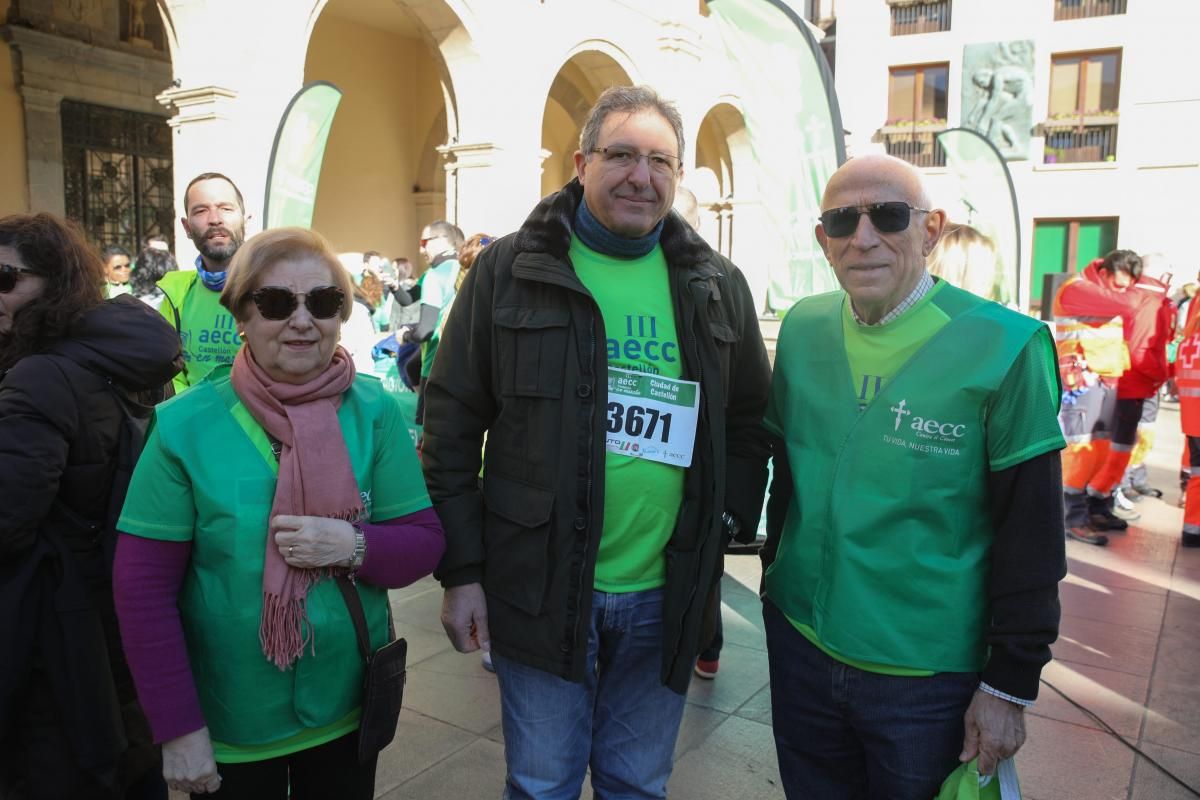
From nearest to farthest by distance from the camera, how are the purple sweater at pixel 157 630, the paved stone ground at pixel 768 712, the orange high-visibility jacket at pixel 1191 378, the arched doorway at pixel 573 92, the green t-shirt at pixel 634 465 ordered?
the purple sweater at pixel 157 630 < the green t-shirt at pixel 634 465 < the paved stone ground at pixel 768 712 < the orange high-visibility jacket at pixel 1191 378 < the arched doorway at pixel 573 92

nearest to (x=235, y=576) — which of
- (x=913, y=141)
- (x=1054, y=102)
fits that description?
(x=913, y=141)

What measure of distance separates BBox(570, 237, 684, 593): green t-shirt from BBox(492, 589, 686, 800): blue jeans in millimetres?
72

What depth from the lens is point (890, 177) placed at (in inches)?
73.4

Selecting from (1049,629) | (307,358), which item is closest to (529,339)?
(307,358)

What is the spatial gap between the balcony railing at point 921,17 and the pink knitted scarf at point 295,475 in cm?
2703

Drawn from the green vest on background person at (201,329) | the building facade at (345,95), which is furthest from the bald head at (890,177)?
the building facade at (345,95)

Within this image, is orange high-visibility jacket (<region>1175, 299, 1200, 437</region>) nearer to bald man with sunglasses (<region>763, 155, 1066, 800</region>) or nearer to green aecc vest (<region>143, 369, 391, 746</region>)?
bald man with sunglasses (<region>763, 155, 1066, 800</region>)

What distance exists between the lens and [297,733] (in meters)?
1.82

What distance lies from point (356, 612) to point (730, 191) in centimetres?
1849

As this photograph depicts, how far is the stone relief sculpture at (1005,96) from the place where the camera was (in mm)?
23500

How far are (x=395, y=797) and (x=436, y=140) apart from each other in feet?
52.5

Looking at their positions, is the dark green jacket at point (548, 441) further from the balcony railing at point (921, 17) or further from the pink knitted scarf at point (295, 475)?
the balcony railing at point (921, 17)

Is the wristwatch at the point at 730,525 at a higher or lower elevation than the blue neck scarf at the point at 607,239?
lower

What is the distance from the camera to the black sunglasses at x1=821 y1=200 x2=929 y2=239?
6.09 feet
